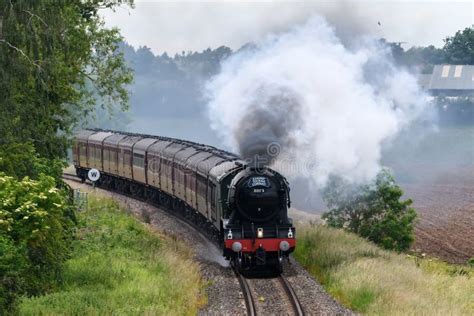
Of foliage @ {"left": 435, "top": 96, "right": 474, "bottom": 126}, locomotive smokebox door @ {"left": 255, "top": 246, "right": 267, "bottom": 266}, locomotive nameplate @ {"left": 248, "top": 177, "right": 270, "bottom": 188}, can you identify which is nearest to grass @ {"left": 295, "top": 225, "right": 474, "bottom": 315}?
locomotive smokebox door @ {"left": 255, "top": 246, "right": 267, "bottom": 266}

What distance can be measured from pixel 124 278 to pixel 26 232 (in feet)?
14.5

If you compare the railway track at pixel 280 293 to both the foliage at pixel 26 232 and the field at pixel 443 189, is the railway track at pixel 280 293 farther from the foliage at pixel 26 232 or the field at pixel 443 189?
the field at pixel 443 189

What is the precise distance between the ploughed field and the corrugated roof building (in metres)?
23.8

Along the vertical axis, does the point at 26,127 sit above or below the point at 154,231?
above

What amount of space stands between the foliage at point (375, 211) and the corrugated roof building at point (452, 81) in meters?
58.7

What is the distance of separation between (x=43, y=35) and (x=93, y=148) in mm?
23158

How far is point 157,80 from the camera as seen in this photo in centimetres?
12950

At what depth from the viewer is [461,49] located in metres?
88.7

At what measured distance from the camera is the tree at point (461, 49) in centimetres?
8620

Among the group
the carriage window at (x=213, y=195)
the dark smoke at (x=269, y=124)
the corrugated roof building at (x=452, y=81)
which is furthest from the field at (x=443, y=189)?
the carriage window at (x=213, y=195)

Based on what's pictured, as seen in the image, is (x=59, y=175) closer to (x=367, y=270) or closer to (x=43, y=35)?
(x=43, y=35)

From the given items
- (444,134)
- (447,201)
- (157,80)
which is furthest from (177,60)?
(447,201)

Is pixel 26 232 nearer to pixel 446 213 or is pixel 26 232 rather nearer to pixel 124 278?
pixel 124 278

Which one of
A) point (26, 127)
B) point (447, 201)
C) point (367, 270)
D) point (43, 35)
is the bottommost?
point (447, 201)
